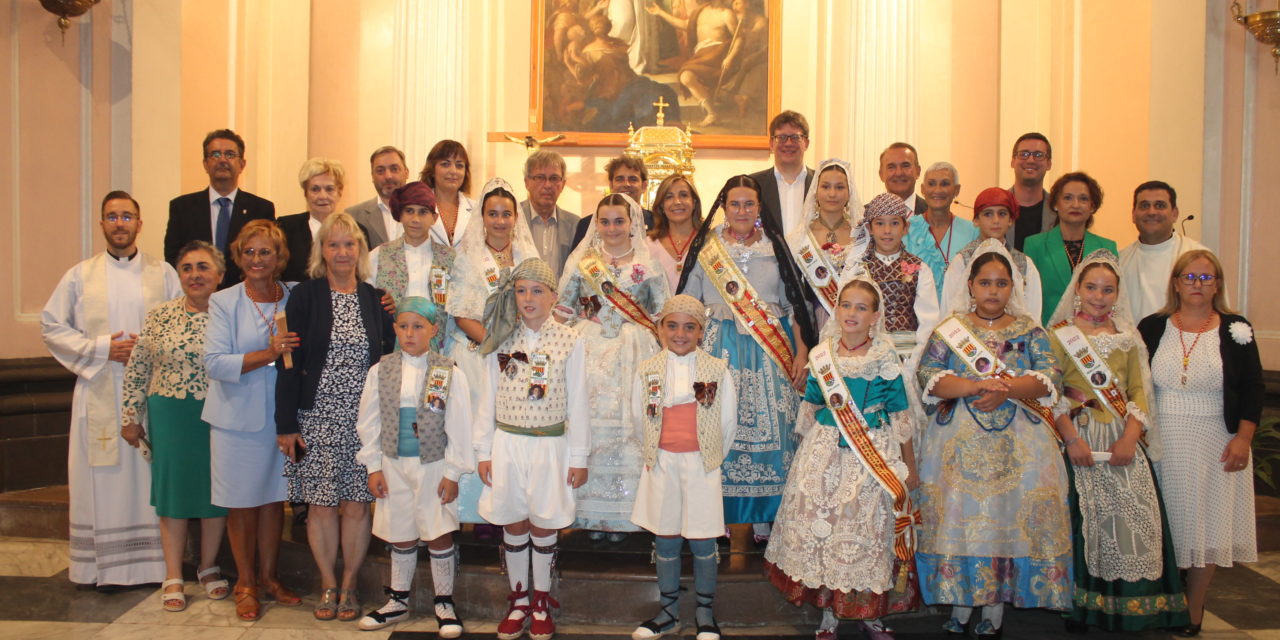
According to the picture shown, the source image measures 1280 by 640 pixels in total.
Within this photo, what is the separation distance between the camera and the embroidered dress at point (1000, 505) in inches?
151

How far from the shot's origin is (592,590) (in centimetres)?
414

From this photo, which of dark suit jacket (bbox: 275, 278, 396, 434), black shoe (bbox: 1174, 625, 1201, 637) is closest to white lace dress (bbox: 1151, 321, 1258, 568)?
black shoe (bbox: 1174, 625, 1201, 637)

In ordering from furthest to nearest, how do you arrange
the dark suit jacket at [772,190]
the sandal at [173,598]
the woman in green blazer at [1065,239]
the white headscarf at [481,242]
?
the dark suit jacket at [772,190], the woman in green blazer at [1065,239], the white headscarf at [481,242], the sandal at [173,598]

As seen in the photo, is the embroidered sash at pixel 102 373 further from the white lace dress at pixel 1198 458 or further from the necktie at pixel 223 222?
the white lace dress at pixel 1198 458

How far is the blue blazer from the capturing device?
13.5ft

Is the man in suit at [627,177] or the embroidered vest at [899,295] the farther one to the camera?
the man in suit at [627,177]

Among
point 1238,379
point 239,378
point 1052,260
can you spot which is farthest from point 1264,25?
point 239,378

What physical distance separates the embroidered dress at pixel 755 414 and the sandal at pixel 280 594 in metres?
2.00

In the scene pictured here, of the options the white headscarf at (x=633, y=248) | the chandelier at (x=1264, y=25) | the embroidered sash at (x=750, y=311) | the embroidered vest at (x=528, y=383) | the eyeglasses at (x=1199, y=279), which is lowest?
the embroidered vest at (x=528, y=383)

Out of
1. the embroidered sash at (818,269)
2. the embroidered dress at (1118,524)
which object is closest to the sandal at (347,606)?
the embroidered sash at (818,269)

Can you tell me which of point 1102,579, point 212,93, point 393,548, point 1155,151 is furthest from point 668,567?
point 212,93

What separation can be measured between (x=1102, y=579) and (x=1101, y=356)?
0.94 meters

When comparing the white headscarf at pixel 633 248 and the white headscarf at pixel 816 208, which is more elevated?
the white headscarf at pixel 816 208

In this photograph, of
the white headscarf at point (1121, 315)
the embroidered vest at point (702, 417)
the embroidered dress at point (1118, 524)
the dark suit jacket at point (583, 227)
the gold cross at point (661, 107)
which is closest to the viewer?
the embroidered vest at point (702, 417)
